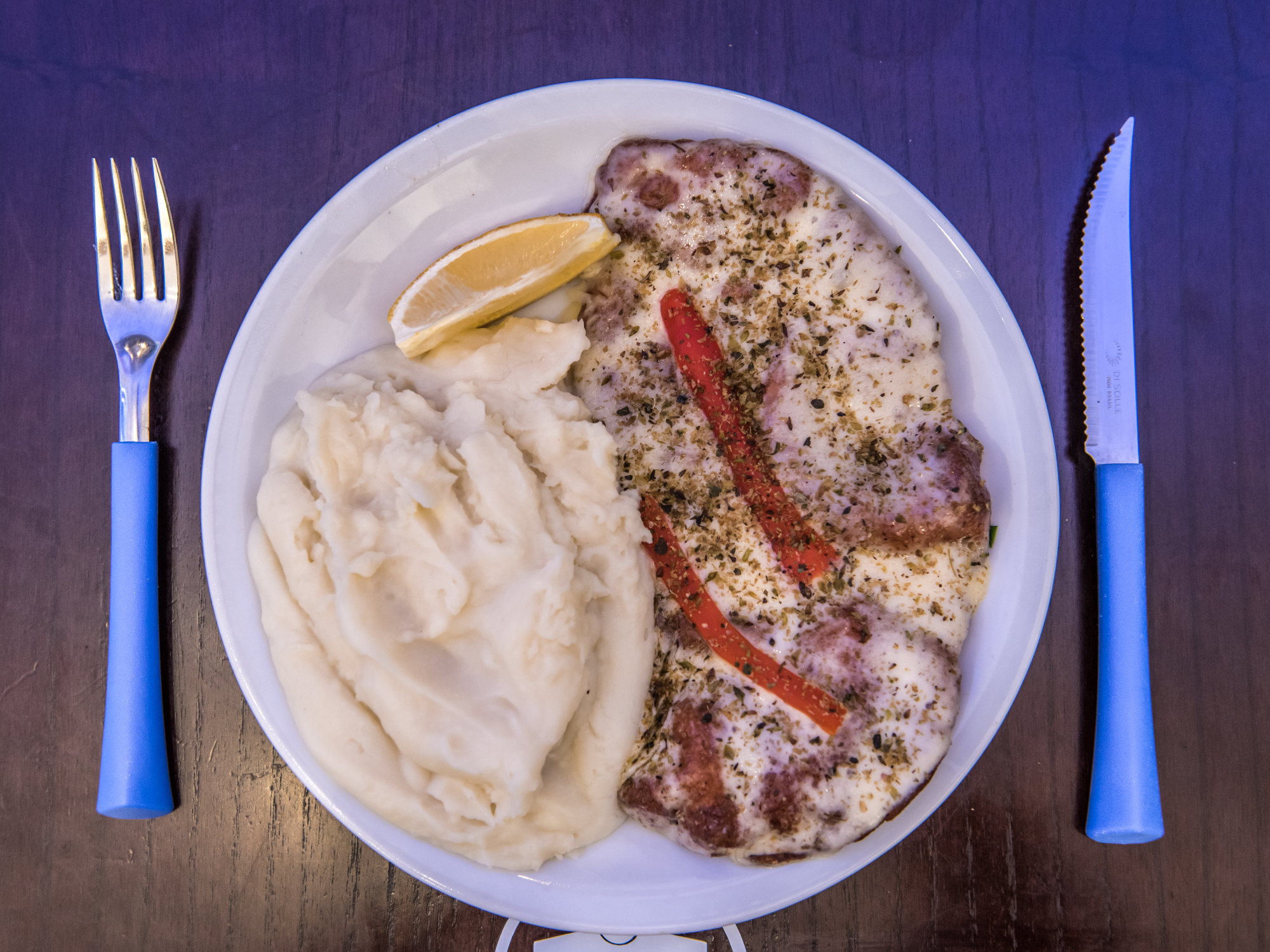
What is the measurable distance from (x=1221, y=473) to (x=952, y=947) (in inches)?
84.8

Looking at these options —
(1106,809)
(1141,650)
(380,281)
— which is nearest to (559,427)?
(380,281)

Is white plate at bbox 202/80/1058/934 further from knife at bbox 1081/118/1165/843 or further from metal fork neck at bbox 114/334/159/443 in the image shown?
metal fork neck at bbox 114/334/159/443

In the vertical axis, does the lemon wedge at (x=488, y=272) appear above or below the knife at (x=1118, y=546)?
above

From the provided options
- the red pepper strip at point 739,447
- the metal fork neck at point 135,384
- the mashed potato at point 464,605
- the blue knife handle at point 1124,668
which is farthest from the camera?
the metal fork neck at point 135,384

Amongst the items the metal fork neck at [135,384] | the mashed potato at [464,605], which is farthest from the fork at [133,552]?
the mashed potato at [464,605]

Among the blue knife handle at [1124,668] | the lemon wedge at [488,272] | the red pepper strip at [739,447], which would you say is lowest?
the blue knife handle at [1124,668]

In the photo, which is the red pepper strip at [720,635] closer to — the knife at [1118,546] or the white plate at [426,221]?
the white plate at [426,221]

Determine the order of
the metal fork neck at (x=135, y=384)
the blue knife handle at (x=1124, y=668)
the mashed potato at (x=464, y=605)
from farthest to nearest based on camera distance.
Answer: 1. the metal fork neck at (x=135, y=384)
2. the blue knife handle at (x=1124, y=668)
3. the mashed potato at (x=464, y=605)

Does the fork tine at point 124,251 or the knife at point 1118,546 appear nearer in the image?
the knife at point 1118,546

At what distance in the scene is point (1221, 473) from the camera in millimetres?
2643

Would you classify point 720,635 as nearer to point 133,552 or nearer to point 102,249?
point 133,552

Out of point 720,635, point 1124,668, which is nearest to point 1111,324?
point 1124,668

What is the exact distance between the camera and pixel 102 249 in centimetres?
252

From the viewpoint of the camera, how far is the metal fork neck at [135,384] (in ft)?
8.22
